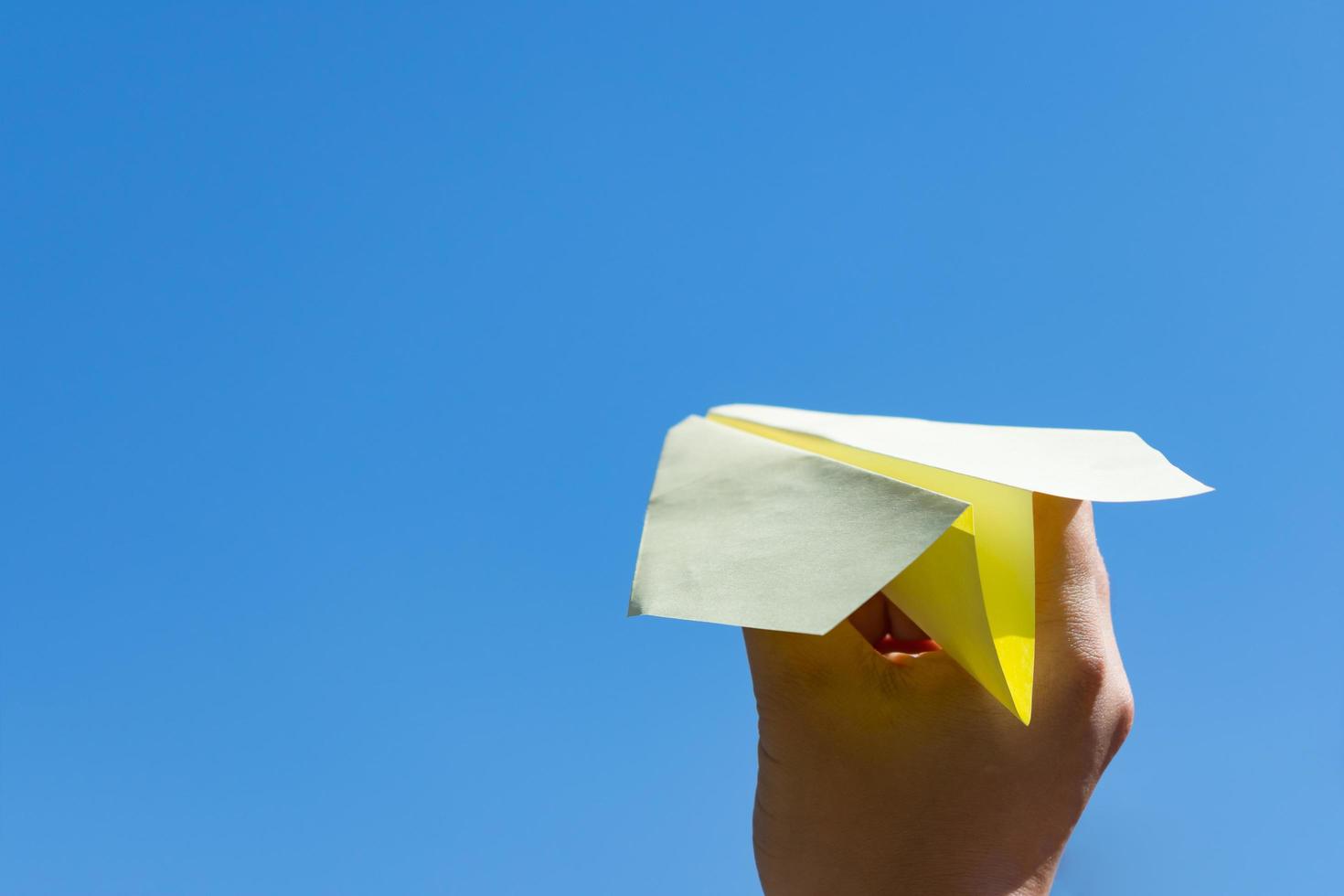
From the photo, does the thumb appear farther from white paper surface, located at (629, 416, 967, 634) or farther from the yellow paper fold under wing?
white paper surface, located at (629, 416, 967, 634)

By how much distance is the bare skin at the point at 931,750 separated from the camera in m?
0.91

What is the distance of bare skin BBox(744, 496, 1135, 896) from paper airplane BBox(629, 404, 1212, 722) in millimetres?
55

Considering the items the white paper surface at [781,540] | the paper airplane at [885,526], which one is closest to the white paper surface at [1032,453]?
the paper airplane at [885,526]

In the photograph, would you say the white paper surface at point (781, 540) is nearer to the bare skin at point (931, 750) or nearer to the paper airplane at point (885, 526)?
the paper airplane at point (885, 526)

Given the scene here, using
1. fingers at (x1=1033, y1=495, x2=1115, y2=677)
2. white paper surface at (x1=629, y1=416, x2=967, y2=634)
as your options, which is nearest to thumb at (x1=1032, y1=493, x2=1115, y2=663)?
fingers at (x1=1033, y1=495, x2=1115, y2=677)

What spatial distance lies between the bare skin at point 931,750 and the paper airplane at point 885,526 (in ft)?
0.18

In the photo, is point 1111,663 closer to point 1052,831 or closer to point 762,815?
point 1052,831

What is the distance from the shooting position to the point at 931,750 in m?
0.92

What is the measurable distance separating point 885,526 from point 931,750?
281mm

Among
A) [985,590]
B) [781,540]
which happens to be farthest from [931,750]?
[781,540]

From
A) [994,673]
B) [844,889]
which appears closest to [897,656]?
[994,673]

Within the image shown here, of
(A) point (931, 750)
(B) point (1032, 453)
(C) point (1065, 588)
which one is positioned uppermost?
(B) point (1032, 453)

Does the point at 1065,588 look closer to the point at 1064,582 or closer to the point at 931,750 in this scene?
the point at 1064,582

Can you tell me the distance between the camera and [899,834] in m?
0.94
